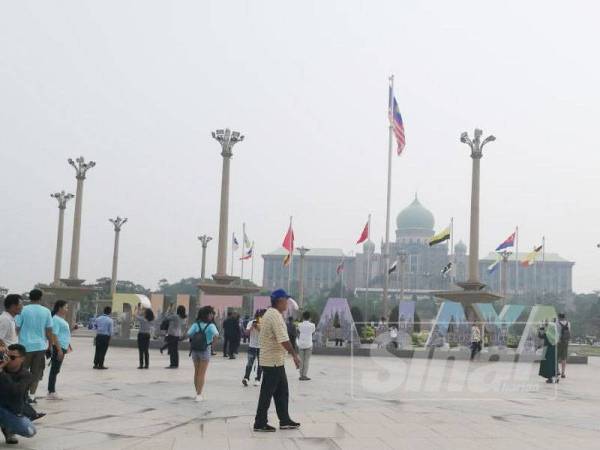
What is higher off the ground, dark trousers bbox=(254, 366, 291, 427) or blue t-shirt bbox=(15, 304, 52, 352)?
blue t-shirt bbox=(15, 304, 52, 352)

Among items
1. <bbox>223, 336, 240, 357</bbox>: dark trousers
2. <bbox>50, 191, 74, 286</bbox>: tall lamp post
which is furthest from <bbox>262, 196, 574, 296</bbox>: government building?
<bbox>223, 336, 240, 357</bbox>: dark trousers

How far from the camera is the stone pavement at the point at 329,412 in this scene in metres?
7.80

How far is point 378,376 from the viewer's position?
17.7 meters

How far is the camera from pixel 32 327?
9555 mm

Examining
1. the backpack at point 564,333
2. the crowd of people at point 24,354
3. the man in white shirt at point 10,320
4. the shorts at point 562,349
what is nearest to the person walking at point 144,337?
the crowd of people at point 24,354

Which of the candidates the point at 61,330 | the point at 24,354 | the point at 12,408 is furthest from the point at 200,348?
the point at 12,408

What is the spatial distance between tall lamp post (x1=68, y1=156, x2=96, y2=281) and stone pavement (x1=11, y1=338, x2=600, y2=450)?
2231 centimetres

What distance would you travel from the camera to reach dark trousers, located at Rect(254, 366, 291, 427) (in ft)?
27.3

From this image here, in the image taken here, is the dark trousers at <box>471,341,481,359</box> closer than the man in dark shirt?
No

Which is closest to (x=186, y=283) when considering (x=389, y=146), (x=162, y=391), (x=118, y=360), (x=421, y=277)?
(x=421, y=277)

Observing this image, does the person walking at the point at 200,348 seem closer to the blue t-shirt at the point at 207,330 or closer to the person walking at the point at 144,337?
the blue t-shirt at the point at 207,330

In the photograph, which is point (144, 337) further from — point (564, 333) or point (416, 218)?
point (416, 218)

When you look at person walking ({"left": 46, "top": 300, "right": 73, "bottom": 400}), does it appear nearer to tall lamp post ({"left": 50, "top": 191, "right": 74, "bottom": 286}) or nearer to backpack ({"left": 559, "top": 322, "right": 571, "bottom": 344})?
backpack ({"left": 559, "top": 322, "right": 571, "bottom": 344})

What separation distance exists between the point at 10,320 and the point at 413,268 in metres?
135
